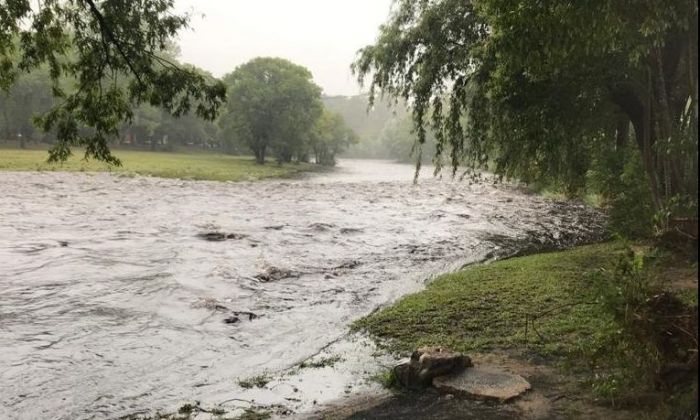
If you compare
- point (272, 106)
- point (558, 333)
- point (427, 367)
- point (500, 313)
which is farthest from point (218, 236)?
point (272, 106)

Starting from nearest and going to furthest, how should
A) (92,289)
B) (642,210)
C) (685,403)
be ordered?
(685,403) → (92,289) → (642,210)

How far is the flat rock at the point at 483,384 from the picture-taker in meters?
7.15

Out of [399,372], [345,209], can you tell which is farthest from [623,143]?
[399,372]

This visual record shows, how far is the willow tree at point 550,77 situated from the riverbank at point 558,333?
2.43m

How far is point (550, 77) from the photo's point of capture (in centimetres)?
1361

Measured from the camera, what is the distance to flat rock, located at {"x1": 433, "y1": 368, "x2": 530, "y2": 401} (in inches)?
281

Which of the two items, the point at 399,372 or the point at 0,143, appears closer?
the point at 399,372

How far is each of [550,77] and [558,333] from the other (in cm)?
705

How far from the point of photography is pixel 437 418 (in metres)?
6.59

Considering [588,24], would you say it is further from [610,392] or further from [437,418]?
[437,418]

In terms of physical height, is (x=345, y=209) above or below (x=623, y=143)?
below

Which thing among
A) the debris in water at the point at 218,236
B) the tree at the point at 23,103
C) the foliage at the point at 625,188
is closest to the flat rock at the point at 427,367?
the foliage at the point at 625,188

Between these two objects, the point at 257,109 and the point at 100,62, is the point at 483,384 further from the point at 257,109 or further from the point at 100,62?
the point at 257,109

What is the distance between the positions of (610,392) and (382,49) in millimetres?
15897
